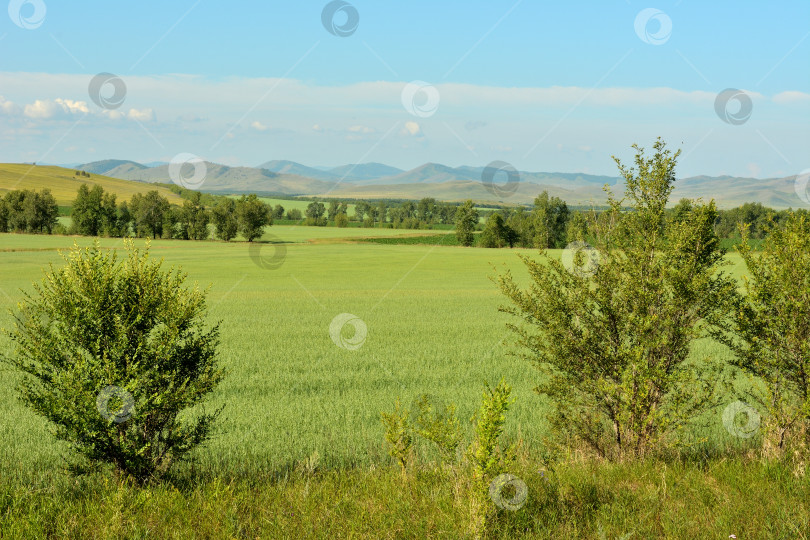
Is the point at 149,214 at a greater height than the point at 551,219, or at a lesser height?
lesser

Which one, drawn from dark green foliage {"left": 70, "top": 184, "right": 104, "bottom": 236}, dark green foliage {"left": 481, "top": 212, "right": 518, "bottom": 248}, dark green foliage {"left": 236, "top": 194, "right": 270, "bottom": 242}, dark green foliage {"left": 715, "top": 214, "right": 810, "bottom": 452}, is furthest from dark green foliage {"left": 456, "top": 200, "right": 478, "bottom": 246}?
dark green foliage {"left": 715, "top": 214, "right": 810, "bottom": 452}

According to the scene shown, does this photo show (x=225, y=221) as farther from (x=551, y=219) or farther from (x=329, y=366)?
(x=329, y=366)

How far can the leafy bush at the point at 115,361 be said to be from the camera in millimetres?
6730

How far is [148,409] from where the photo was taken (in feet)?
22.5

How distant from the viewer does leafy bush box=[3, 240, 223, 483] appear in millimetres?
6730

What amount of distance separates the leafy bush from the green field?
2183 mm

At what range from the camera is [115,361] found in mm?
7035

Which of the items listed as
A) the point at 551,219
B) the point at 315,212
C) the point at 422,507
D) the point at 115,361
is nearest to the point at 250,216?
the point at 551,219

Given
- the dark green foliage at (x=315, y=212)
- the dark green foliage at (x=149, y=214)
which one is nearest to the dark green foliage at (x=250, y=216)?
the dark green foliage at (x=149, y=214)

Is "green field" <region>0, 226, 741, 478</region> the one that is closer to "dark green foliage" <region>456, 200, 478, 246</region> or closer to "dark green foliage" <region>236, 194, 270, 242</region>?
"dark green foliage" <region>236, 194, 270, 242</region>

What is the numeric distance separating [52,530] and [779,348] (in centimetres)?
965

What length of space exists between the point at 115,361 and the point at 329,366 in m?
12.1

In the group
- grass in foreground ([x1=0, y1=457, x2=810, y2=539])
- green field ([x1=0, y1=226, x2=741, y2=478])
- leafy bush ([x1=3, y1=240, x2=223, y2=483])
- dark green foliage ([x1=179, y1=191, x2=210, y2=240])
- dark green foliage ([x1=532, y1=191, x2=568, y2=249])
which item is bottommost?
green field ([x1=0, y1=226, x2=741, y2=478])

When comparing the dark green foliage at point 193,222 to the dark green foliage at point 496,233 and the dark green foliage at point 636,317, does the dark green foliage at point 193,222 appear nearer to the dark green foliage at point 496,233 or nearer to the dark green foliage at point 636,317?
the dark green foliage at point 496,233
